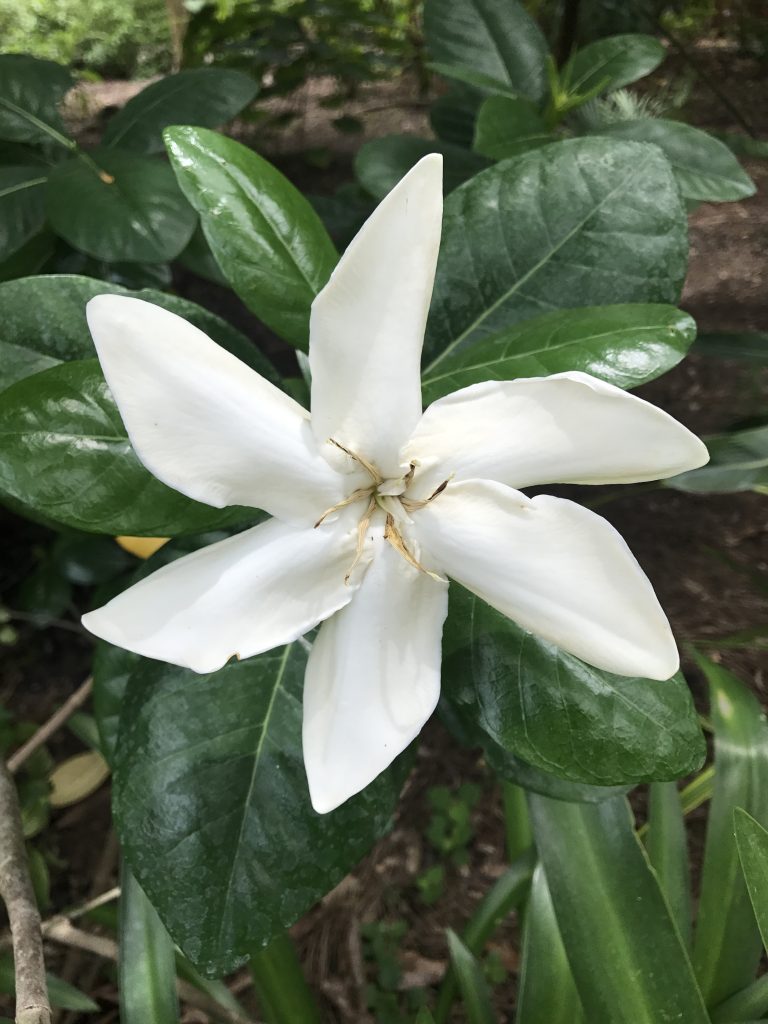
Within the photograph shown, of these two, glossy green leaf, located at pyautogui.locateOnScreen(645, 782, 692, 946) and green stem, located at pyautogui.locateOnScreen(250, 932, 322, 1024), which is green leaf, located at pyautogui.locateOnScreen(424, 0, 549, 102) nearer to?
glossy green leaf, located at pyautogui.locateOnScreen(645, 782, 692, 946)

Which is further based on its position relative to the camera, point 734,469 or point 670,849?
point 734,469

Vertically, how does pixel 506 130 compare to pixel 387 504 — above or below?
above

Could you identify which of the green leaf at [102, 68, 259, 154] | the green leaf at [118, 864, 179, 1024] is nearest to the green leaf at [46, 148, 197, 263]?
the green leaf at [102, 68, 259, 154]

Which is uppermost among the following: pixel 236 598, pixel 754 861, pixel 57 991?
pixel 236 598

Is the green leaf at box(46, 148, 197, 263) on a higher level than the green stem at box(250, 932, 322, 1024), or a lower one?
higher

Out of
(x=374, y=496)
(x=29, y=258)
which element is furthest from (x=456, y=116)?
(x=374, y=496)

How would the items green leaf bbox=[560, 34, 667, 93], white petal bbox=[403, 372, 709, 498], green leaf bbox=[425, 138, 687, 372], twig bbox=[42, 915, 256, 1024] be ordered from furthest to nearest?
green leaf bbox=[560, 34, 667, 93] < twig bbox=[42, 915, 256, 1024] < green leaf bbox=[425, 138, 687, 372] < white petal bbox=[403, 372, 709, 498]

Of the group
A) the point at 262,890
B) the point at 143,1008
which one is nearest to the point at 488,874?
the point at 143,1008

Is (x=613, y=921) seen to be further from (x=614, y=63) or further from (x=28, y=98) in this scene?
(x=28, y=98)

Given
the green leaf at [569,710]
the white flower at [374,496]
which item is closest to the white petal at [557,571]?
the white flower at [374,496]
